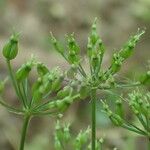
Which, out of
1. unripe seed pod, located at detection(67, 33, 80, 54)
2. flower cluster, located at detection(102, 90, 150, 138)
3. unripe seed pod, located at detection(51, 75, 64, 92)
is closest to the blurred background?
flower cluster, located at detection(102, 90, 150, 138)

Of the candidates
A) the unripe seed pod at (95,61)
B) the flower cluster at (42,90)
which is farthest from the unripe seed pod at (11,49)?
the unripe seed pod at (95,61)

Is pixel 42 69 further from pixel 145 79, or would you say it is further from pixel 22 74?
pixel 145 79

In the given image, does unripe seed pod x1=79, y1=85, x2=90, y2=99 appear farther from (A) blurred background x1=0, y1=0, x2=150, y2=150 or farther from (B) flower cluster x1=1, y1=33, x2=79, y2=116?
(A) blurred background x1=0, y1=0, x2=150, y2=150

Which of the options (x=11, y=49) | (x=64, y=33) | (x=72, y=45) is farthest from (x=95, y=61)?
(x=64, y=33)

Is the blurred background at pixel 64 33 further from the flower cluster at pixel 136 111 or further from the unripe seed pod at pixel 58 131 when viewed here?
the flower cluster at pixel 136 111

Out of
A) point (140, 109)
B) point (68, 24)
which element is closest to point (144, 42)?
point (68, 24)

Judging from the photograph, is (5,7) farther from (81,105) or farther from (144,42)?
(81,105)

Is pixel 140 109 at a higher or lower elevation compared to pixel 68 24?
lower
